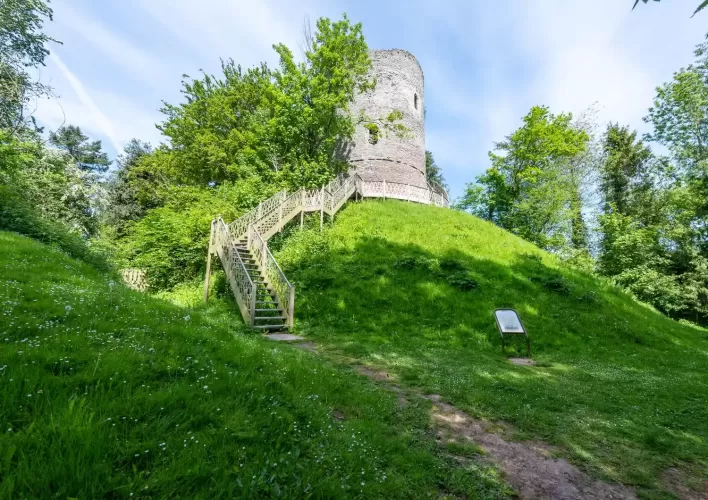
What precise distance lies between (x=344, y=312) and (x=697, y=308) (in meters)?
27.8

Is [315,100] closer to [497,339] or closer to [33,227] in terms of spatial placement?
[33,227]

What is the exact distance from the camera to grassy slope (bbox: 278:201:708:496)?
448 centimetres

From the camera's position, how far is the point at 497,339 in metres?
10.1

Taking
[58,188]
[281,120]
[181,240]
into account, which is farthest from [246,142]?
[58,188]

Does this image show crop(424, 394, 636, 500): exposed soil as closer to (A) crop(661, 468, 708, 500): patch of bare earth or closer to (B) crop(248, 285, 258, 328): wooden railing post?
(A) crop(661, 468, 708, 500): patch of bare earth

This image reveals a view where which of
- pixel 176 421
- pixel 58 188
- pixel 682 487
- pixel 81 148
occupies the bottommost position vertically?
pixel 682 487

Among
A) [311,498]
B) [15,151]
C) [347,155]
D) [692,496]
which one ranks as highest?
[347,155]

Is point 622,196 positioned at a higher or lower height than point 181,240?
higher

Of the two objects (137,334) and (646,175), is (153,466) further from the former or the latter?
(646,175)

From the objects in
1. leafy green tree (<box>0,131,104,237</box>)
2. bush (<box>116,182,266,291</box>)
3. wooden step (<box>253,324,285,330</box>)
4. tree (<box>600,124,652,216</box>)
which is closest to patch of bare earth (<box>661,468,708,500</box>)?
wooden step (<box>253,324,285,330</box>)

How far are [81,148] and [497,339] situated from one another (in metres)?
55.5

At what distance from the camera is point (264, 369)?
13.8ft

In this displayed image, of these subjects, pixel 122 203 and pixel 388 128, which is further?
pixel 122 203

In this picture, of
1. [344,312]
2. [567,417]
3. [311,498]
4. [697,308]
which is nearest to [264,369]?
[311,498]
